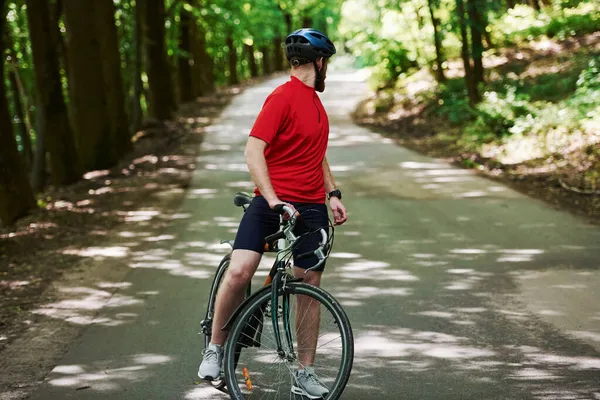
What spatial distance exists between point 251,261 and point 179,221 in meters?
7.56

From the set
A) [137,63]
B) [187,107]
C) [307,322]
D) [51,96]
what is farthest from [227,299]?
[187,107]

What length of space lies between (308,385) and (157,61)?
2524 cm

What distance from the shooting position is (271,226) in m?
4.93

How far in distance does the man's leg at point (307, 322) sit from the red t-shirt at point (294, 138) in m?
0.47

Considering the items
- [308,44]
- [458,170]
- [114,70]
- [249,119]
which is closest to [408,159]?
[458,170]

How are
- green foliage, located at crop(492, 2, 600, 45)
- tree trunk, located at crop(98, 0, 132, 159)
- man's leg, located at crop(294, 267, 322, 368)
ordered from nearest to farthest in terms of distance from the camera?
man's leg, located at crop(294, 267, 322, 368), tree trunk, located at crop(98, 0, 132, 159), green foliage, located at crop(492, 2, 600, 45)

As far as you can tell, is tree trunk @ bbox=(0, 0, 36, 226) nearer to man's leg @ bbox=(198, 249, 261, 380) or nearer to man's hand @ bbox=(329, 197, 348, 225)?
man's leg @ bbox=(198, 249, 261, 380)

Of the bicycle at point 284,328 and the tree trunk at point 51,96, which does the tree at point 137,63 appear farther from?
the bicycle at point 284,328

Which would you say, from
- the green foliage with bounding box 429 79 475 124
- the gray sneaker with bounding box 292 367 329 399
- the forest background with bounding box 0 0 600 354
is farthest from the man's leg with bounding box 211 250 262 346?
the green foliage with bounding box 429 79 475 124

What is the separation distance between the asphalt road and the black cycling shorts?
41.2 inches

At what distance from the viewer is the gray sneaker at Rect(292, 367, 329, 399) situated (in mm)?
4875

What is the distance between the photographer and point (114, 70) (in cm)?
2039

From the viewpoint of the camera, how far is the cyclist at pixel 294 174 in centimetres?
474

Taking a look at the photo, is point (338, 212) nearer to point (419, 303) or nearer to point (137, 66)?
point (419, 303)
